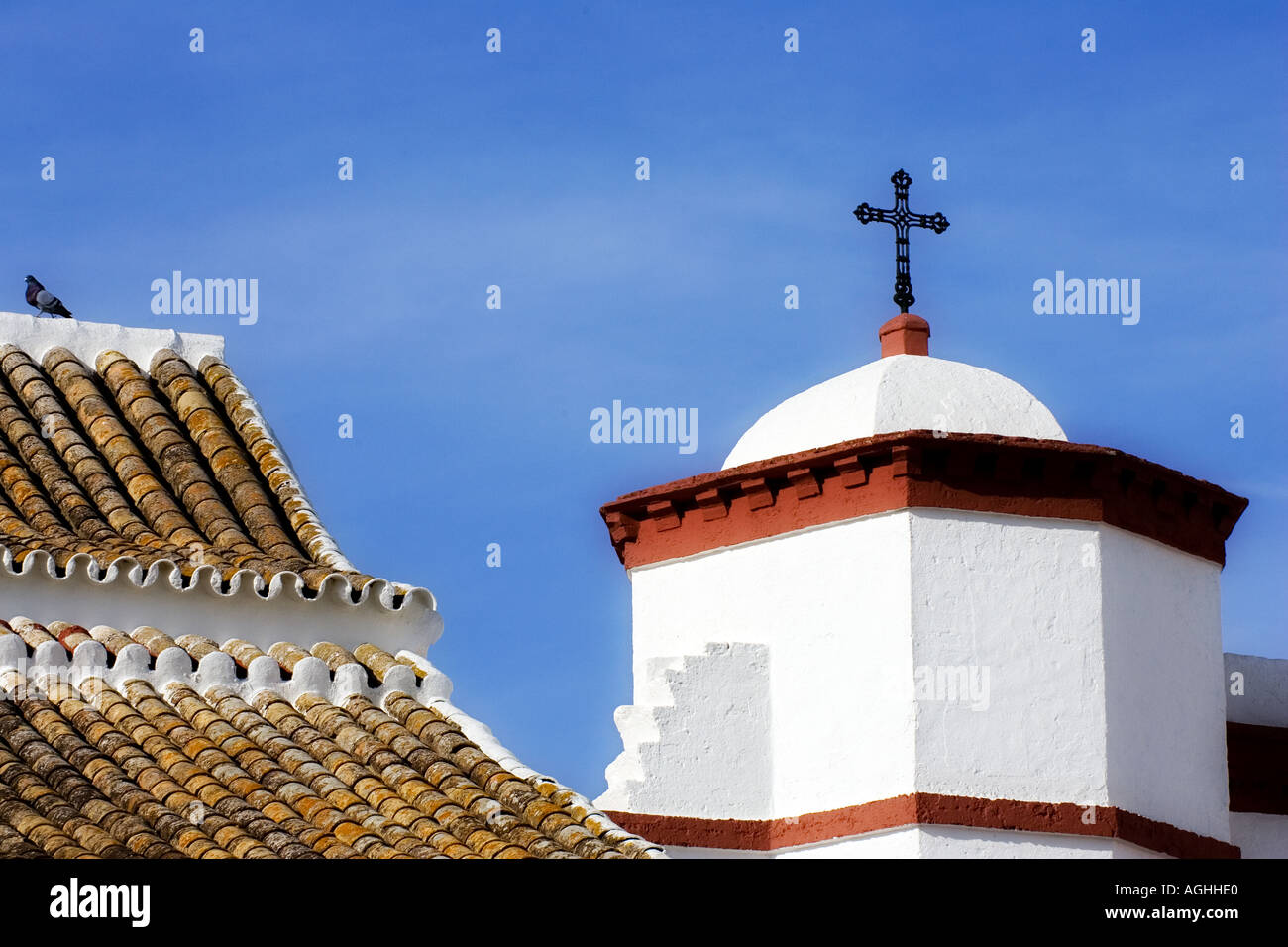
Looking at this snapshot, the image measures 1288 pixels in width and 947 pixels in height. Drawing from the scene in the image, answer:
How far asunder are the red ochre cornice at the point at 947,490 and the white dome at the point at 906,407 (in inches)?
13.3

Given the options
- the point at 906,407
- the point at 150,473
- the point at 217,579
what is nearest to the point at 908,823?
the point at 906,407

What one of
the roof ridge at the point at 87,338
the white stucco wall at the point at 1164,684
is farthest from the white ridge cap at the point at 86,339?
the white stucco wall at the point at 1164,684

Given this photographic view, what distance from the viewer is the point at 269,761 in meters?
10.7

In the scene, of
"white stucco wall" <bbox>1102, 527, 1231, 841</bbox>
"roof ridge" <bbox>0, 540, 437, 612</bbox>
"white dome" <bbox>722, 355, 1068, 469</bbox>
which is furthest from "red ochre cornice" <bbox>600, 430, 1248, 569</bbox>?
"roof ridge" <bbox>0, 540, 437, 612</bbox>

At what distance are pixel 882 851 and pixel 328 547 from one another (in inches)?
126

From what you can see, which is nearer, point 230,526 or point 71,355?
point 230,526

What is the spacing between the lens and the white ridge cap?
549 inches

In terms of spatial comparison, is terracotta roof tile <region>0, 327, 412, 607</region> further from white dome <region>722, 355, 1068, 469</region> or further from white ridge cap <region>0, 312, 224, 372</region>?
white dome <region>722, 355, 1068, 469</region>

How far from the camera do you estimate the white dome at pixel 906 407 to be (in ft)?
45.8

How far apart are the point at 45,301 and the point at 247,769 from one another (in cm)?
488

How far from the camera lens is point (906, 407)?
1396 cm

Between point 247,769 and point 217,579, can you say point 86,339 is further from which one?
point 247,769
